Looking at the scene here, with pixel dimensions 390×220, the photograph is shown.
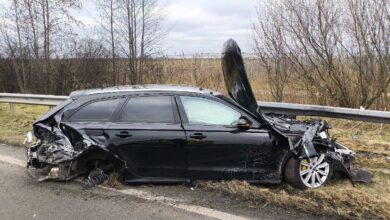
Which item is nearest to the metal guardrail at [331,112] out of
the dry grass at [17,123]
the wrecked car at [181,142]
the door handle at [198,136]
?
the wrecked car at [181,142]

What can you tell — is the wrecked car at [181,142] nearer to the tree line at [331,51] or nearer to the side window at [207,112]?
the side window at [207,112]

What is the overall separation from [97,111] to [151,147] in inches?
36.3

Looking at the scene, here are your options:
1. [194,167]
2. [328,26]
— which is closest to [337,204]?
[194,167]

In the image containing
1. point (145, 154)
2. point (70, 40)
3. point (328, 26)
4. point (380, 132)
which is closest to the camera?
point (145, 154)

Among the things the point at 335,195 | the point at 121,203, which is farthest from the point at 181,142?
the point at 335,195

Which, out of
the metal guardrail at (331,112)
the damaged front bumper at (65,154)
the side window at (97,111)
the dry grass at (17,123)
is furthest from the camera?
the dry grass at (17,123)

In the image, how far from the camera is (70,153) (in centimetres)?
599

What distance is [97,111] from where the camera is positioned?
20.1ft

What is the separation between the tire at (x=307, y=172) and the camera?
5.86m

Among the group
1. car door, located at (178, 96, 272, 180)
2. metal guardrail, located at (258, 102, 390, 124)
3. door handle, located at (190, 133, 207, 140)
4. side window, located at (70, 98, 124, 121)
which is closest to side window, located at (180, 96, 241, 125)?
car door, located at (178, 96, 272, 180)

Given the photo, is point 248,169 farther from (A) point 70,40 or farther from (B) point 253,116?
(A) point 70,40

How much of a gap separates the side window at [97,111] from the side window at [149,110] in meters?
0.18

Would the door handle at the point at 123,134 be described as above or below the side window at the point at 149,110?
below

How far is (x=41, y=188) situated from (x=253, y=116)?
300 cm
